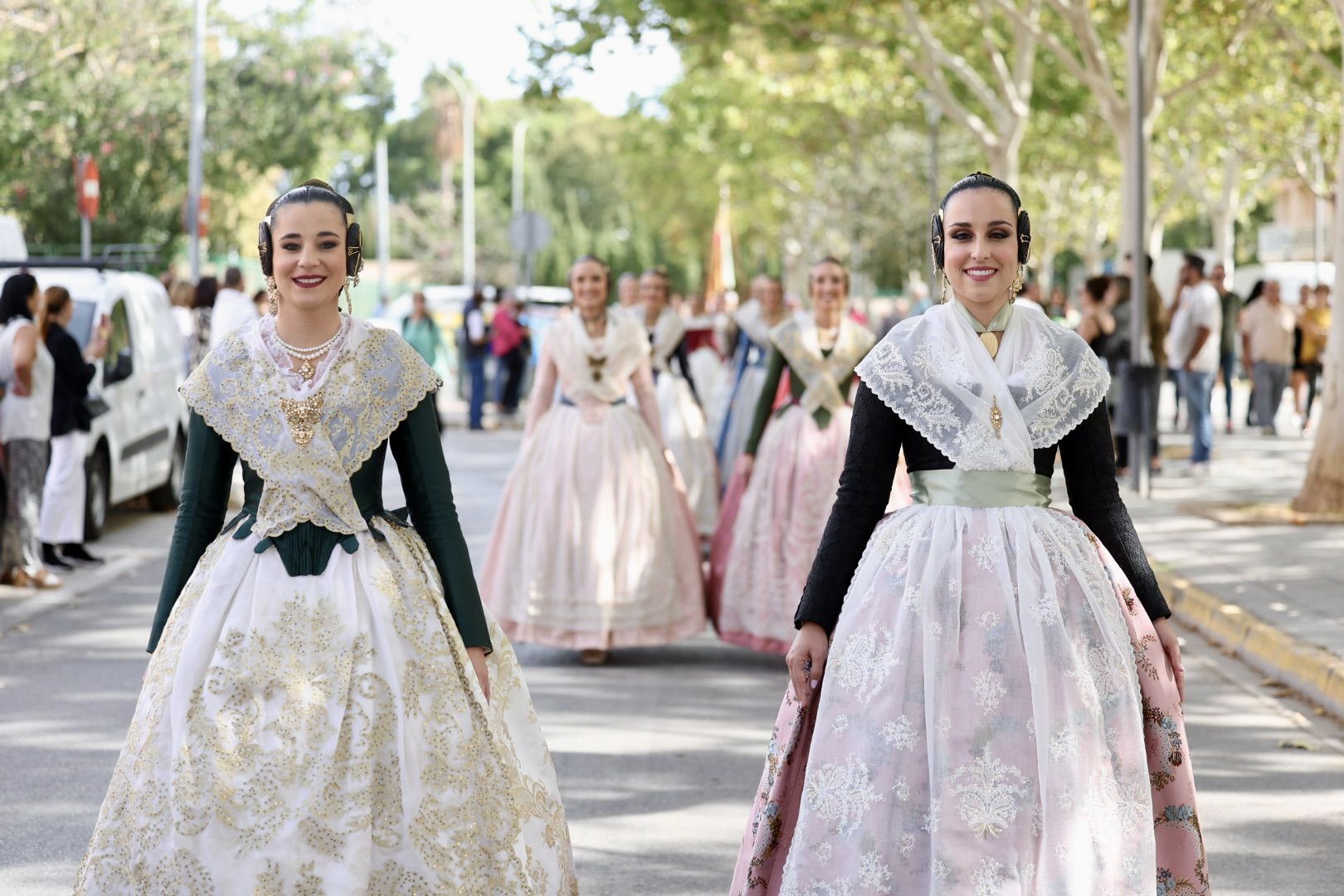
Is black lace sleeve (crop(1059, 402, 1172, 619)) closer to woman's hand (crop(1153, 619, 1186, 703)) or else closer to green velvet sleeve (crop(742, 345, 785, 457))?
woman's hand (crop(1153, 619, 1186, 703))

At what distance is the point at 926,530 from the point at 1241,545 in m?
9.62

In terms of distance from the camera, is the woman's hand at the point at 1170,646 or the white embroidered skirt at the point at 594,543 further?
the white embroidered skirt at the point at 594,543

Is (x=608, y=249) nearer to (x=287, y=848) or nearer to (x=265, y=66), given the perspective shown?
(x=265, y=66)

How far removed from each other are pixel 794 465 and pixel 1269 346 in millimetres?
15223

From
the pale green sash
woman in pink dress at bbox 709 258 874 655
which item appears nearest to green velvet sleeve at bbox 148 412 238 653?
the pale green sash

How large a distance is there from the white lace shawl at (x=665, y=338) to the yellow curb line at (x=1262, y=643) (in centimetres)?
327

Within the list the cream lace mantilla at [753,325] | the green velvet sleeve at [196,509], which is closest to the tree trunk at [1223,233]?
the cream lace mantilla at [753,325]

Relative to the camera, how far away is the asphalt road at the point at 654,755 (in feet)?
19.7

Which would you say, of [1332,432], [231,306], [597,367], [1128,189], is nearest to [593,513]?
[597,367]

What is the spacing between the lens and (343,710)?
411cm

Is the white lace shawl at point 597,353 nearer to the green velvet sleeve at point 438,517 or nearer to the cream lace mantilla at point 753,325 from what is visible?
the cream lace mantilla at point 753,325

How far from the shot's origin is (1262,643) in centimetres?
978

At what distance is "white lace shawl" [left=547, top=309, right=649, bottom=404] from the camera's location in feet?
32.0

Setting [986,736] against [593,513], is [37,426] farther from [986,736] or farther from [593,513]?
[986,736]
